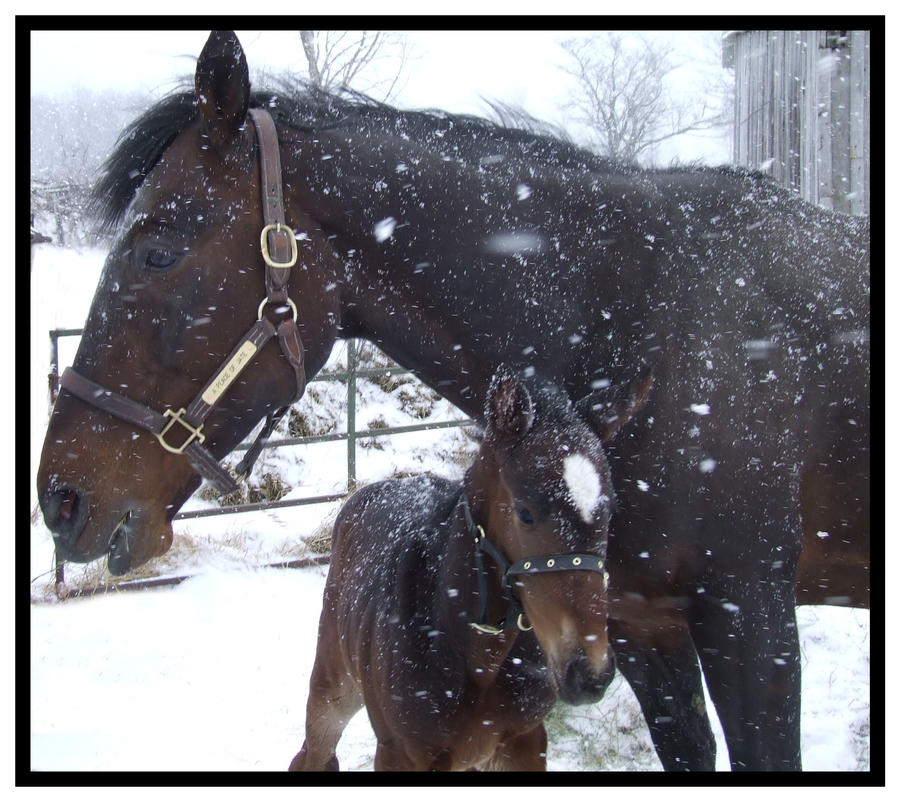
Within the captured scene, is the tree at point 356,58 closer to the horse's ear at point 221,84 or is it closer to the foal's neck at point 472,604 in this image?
the horse's ear at point 221,84

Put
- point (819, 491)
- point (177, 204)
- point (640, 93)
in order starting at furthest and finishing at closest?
point (640, 93), point (819, 491), point (177, 204)

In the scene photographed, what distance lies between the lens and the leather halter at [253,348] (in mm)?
1463

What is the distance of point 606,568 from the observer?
1640 mm

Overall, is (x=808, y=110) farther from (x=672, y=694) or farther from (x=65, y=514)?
(x=65, y=514)

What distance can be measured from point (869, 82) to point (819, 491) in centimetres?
105

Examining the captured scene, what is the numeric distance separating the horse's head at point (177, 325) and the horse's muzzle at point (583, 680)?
866 millimetres

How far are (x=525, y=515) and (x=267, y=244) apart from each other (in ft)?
2.70

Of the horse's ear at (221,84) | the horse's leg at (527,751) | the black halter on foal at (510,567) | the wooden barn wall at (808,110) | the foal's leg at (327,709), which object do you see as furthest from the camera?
the foal's leg at (327,709)

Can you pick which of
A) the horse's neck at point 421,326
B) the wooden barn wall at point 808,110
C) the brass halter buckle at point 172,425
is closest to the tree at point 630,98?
the wooden barn wall at point 808,110

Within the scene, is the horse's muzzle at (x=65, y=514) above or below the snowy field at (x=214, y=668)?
above

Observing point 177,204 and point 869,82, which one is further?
point 869,82

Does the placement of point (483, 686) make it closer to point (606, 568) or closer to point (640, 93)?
point (606, 568)

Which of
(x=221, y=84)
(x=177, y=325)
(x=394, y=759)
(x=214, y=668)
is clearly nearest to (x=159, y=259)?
(x=177, y=325)
